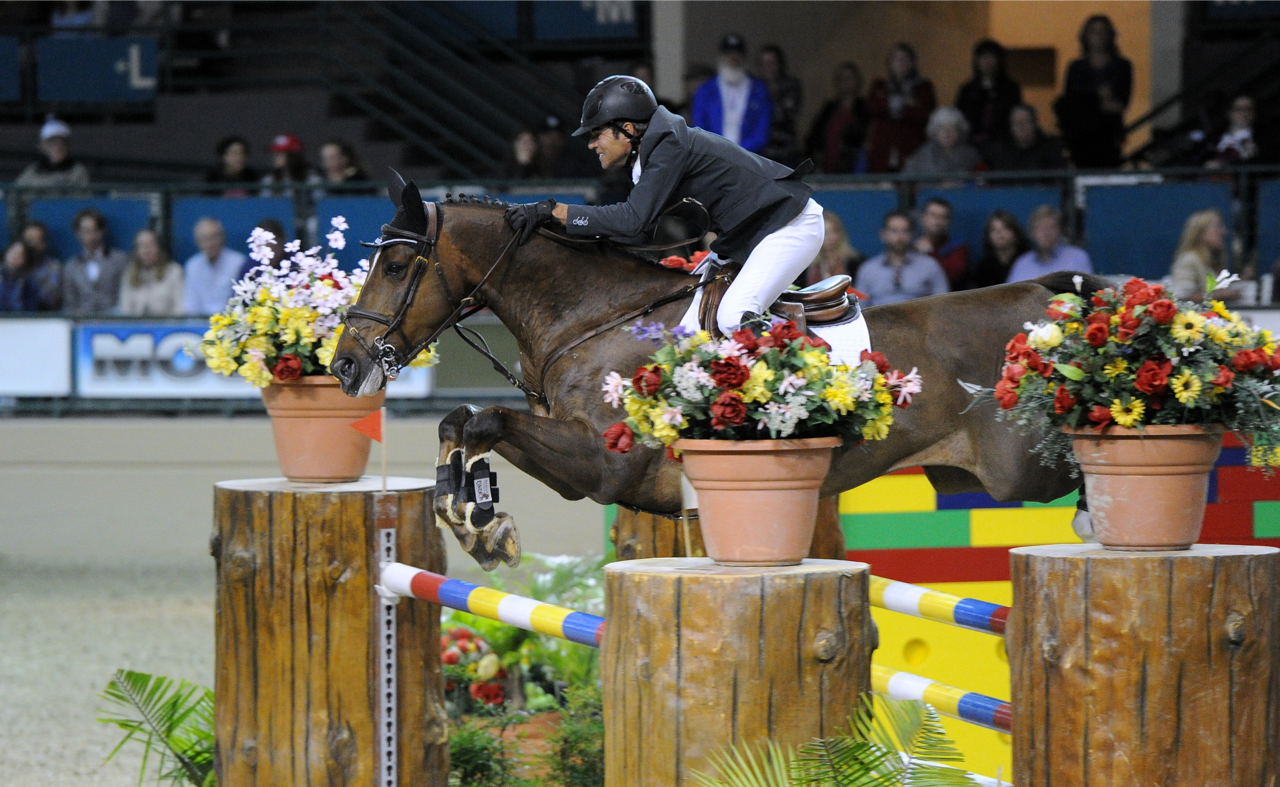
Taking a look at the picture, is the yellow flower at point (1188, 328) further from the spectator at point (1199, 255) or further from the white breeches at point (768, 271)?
the spectator at point (1199, 255)

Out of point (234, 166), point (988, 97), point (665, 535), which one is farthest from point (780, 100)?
point (665, 535)

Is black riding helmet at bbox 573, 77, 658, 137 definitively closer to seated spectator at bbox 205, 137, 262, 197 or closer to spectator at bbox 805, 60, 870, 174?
spectator at bbox 805, 60, 870, 174

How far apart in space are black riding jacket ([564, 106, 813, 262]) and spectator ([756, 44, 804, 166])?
570 cm

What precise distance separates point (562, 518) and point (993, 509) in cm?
488

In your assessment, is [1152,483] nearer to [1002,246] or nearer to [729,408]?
[729,408]

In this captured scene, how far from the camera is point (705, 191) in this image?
399 cm

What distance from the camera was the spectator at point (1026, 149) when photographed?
8.98 metres

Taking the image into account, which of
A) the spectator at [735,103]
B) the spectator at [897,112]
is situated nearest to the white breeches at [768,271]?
the spectator at [735,103]

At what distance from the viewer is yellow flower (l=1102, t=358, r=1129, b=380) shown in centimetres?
273

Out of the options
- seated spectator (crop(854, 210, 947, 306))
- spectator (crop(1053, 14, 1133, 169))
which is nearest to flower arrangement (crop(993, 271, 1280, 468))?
seated spectator (crop(854, 210, 947, 306))

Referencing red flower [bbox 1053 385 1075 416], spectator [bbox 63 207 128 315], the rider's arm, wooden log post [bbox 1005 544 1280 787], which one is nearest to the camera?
wooden log post [bbox 1005 544 1280 787]

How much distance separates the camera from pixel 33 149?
39.6 ft

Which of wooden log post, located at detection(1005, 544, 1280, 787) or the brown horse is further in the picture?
the brown horse

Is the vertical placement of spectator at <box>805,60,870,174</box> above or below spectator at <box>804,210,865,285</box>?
above
